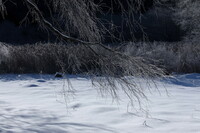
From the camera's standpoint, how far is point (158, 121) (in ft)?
13.0

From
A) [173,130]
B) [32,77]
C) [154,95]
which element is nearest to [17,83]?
[32,77]

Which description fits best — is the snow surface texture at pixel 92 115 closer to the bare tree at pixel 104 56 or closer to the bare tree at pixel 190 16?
the bare tree at pixel 104 56

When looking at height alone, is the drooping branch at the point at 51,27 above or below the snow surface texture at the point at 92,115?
above

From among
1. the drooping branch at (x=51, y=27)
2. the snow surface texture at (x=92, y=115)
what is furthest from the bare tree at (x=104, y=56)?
the snow surface texture at (x=92, y=115)

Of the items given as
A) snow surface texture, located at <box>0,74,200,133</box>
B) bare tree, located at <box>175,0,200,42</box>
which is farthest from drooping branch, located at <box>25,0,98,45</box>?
bare tree, located at <box>175,0,200,42</box>

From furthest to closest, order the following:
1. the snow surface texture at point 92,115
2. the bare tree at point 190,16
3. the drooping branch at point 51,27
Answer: the bare tree at point 190,16, the drooping branch at point 51,27, the snow surface texture at point 92,115

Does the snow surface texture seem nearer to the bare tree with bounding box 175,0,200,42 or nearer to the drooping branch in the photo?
the drooping branch

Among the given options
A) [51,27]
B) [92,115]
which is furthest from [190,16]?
[51,27]

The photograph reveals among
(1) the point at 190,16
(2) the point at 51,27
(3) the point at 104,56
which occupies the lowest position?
(3) the point at 104,56

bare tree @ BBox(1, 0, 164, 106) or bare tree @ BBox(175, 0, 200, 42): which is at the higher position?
bare tree @ BBox(175, 0, 200, 42)

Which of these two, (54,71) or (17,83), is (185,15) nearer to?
(54,71)

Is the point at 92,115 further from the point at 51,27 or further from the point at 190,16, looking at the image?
the point at 190,16

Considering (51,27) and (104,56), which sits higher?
(51,27)

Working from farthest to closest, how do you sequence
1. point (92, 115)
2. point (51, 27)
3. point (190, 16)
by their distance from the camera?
point (190, 16)
point (92, 115)
point (51, 27)
